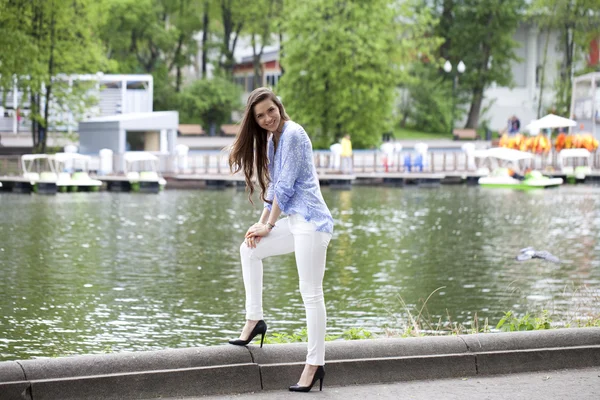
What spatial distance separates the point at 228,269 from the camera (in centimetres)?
2269

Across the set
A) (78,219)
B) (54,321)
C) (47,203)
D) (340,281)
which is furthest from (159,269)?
(47,203)

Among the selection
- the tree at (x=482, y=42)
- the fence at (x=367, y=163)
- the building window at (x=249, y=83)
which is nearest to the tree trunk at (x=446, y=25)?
the tree at (x=482, y=42)

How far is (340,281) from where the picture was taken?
2106cm

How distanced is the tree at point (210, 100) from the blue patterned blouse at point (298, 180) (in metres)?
64.2

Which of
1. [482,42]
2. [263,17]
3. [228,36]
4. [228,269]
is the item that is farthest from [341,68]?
[228,269]

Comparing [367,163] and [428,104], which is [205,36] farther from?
[367,163]

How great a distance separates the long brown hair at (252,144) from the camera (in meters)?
7.79

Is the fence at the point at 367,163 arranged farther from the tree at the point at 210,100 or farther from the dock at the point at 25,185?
the tree at the point at 210,100

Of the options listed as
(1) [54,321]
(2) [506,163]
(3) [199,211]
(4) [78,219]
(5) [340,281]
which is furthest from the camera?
(2) [506,163]

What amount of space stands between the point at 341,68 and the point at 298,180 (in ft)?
174

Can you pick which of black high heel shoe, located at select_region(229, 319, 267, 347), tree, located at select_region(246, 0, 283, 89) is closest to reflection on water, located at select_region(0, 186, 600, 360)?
black high heel shoe, located at select_region(229, 319, 267, 347)

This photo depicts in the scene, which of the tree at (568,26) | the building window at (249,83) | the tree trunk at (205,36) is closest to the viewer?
the tree at (568,26)

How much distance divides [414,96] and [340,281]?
187 ft

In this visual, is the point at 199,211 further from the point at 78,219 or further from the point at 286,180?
the point at 286,180
